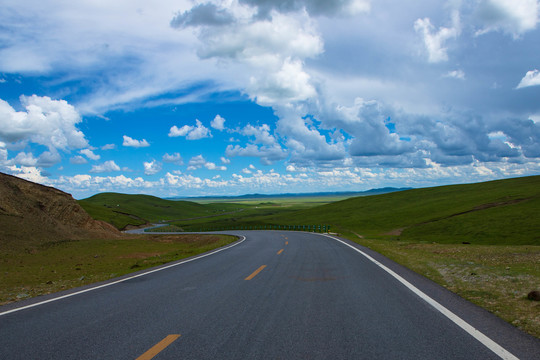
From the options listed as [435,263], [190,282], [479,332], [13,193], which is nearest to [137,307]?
[190,282]

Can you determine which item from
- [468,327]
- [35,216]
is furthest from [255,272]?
[35,216]

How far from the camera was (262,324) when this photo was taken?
579 centimetres

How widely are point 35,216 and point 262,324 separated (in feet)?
117

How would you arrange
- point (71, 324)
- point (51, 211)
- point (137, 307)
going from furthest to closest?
1. point (51, 211)
2. point (137, 307)
3. point (71, 324)

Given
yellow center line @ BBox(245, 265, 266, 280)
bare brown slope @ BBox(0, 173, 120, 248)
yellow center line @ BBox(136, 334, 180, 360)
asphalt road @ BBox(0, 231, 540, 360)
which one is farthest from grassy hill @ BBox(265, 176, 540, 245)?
yellow center line @ BBox(136, 334, 180, 360)

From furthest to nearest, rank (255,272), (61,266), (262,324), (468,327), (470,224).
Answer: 1. (470,224)
2. (61,266)
3. (255,272)
4. (262,324)
5. (468,327)

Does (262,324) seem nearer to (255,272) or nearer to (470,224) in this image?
(255,272)

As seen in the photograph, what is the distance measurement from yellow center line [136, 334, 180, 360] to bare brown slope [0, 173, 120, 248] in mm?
25811

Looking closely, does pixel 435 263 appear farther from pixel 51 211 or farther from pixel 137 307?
pixel 51 211

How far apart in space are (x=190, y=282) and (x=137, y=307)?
112 inches

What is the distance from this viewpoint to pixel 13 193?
1334 inches

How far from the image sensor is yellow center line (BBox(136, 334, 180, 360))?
4.53 metres

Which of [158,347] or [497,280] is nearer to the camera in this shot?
[158,347]

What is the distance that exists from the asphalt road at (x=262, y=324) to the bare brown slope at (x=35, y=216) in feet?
75.3
